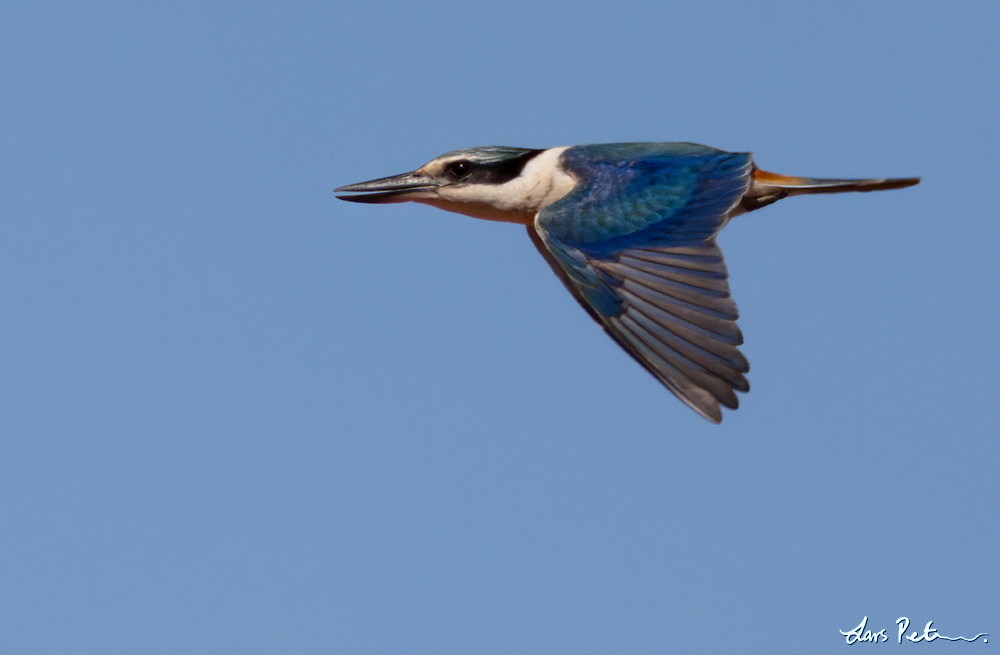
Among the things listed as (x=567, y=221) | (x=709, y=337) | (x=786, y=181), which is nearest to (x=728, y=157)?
(x=786, y=181)

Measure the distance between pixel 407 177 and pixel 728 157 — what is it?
1.75m

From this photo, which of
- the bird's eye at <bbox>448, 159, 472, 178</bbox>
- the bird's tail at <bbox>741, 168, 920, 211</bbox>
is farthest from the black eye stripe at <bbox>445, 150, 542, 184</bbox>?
the bird's tail at <bbox>741, 168, 920, 211</bbox>

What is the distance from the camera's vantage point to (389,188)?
7.83m

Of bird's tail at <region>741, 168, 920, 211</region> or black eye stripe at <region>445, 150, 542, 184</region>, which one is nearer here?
bird's tail at <region>741, 168, 920, 211</region>

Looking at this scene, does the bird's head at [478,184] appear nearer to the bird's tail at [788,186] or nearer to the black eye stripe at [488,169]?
the black eye stripe at [488,169]

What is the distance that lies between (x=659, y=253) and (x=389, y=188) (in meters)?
1.77

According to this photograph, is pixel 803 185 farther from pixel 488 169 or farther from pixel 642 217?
pixel 488 169

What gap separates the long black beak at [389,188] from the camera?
25.6 feet

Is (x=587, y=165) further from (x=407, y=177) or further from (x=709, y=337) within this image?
(x=709, y=337)

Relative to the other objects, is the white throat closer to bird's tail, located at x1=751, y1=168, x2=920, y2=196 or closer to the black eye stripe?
the black eye stripe

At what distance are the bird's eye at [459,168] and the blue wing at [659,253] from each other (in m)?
0.46

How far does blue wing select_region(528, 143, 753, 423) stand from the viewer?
6.21 meters

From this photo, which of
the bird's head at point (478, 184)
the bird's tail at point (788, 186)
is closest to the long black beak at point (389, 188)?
the bird's head at point (478, 184)

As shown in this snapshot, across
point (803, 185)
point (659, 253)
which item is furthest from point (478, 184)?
point (803, 185)
